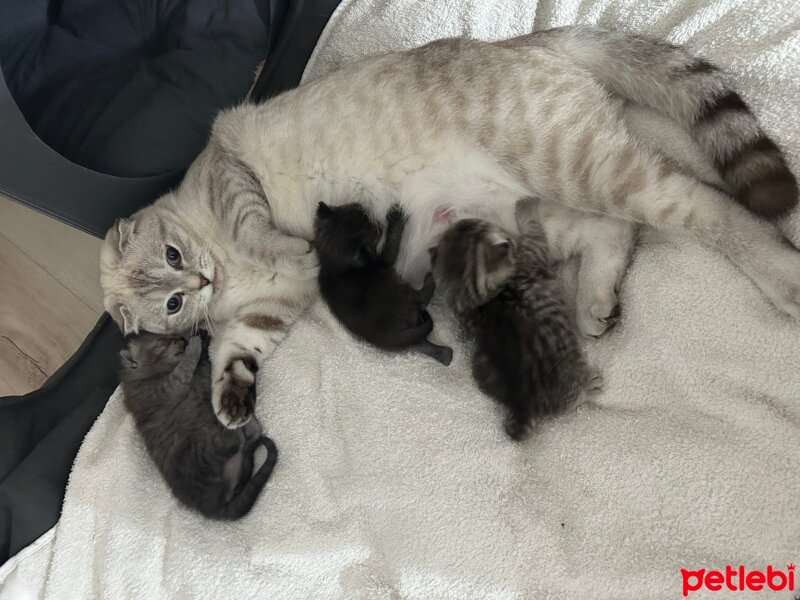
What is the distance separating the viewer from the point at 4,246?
7.84ft

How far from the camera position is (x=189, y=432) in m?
1.67

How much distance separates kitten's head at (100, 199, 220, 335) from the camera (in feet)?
5.99

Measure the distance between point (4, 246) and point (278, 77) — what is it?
1264 mm

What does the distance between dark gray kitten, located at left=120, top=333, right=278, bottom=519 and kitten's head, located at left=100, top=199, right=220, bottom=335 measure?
0.08m

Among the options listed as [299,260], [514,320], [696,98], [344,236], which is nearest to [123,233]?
[299,260]

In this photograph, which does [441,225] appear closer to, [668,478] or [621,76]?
[621,76]

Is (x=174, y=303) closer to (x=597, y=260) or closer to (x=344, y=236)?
(x=344, y=236)

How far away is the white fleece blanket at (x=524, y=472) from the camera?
4.53 feet

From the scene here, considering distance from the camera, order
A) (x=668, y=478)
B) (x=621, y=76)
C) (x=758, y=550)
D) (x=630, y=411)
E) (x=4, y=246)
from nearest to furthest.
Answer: (x=758, y=550)
(x=668, y=478)
(x=630, y=411)
(x=621, y=76)
(x=4, y=246)

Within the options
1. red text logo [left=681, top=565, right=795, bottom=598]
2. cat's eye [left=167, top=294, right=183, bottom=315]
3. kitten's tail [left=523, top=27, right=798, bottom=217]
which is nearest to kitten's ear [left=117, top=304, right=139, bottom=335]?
cat's eye [left=167, top=294, right=183, bottom=315]

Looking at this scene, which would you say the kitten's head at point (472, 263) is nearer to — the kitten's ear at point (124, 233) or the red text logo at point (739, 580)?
the red text logo at point (739, 580)

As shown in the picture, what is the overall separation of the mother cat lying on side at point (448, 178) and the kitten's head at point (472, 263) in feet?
0.45

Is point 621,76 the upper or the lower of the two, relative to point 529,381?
upper

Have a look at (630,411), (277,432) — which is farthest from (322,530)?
(630,411)
